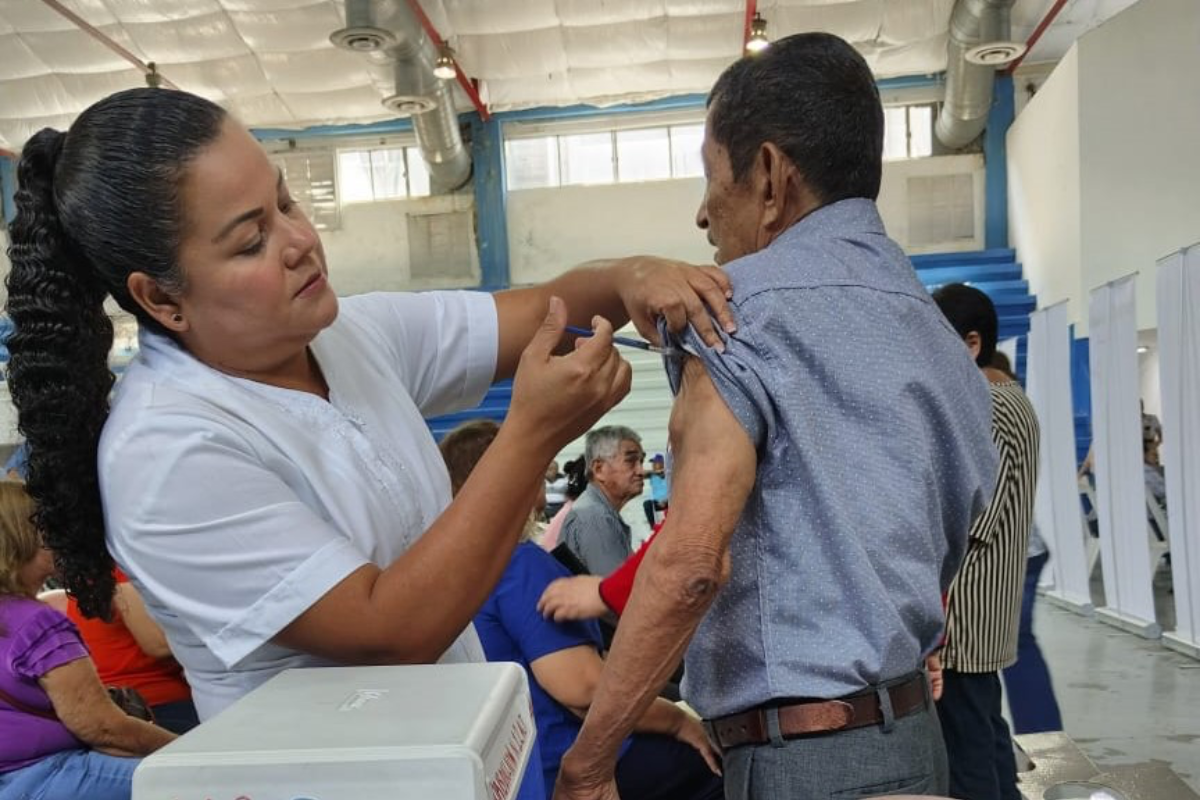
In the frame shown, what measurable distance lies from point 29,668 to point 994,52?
8.77m

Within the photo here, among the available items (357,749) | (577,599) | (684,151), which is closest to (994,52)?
(684,151)

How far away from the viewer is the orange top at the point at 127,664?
271 centimetres

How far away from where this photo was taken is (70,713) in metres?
2.14

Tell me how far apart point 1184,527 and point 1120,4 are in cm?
714

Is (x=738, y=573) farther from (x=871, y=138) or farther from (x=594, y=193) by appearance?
(x=594, y=193)

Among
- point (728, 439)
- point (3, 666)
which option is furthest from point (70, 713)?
point (728, 439)

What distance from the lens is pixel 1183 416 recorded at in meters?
4.45

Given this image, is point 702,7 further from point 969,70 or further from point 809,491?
point 809,491

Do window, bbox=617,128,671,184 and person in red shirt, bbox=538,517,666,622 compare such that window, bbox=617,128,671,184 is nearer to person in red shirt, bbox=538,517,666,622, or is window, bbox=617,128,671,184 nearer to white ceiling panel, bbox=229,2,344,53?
white ceiling panel, bbox=229,2,344,53

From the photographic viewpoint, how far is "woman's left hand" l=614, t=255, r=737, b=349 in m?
1.02

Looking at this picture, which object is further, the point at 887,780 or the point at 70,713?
the point at 70,713

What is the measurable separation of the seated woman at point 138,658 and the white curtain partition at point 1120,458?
4701 millimetres

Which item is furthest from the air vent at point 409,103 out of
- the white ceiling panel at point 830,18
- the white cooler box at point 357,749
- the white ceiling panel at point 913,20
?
the white cooler box at point 357,749

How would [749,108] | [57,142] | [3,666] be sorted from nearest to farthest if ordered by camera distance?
[57,142] → [749,108] → [3,666]
